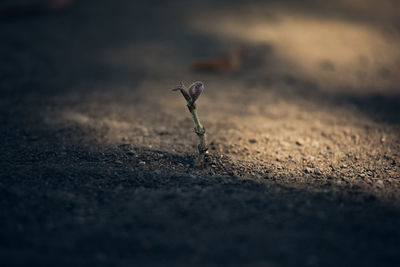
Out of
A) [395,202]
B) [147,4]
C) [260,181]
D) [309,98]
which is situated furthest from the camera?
[147,4]

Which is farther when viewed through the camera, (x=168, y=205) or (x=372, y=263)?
(x=168, y=205)

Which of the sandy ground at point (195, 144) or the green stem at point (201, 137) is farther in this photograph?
the green stem at point (201, 137)

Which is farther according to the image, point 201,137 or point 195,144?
point 195,144

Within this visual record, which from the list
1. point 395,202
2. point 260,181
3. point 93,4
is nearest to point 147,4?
point 93,4

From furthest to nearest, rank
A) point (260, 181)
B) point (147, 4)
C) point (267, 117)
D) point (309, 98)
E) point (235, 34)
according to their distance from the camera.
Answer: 1. point (147, 4)
2. point (235, 34)
3. point (309, 98)
4. point (267, 117)
5. point (260, 181)

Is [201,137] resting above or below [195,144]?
below

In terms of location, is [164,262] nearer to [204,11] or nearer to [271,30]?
[271,30]

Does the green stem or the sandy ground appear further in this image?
the green stem

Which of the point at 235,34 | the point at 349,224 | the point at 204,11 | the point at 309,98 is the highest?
the point at 204,11
